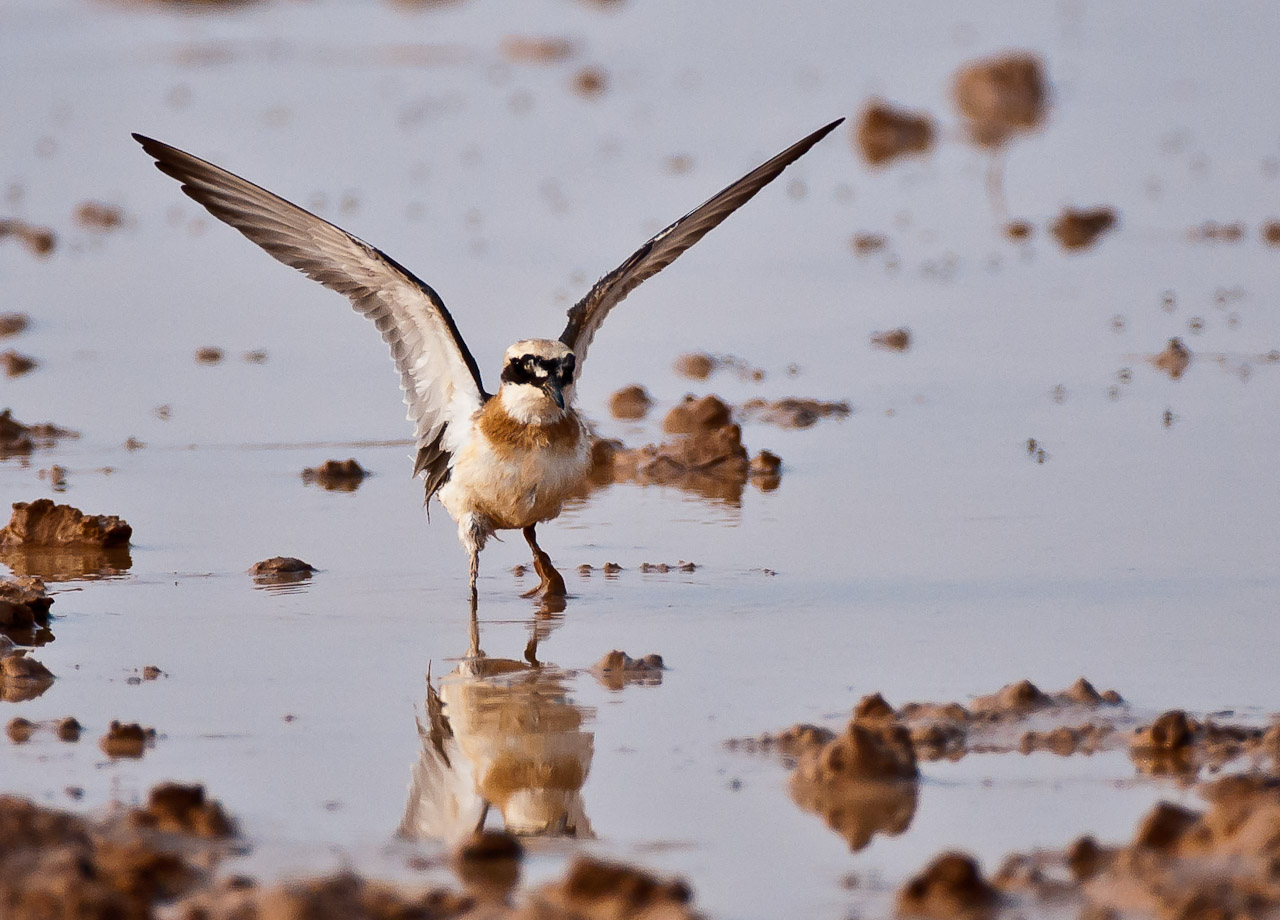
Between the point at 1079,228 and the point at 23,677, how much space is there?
10794 millimetres

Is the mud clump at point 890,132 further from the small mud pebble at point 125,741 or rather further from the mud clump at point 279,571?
the small mud pebble at point 125,741

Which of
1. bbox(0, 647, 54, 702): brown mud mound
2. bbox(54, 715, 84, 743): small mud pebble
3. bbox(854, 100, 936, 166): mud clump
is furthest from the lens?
bbox(854, 100, 936, 166): mud clump

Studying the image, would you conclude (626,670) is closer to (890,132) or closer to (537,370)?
(537,370)

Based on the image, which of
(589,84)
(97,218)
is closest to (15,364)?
(97,218)

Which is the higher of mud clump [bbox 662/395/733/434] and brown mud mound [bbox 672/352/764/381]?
brown mud mound [bbox 672/352/764/381]

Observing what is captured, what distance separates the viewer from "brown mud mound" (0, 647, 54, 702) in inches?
253

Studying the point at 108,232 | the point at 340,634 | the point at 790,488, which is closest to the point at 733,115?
the point at 108,232

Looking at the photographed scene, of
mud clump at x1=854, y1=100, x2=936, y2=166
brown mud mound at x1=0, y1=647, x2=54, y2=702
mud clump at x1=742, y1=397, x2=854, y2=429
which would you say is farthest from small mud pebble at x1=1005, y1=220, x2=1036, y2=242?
brown mud mound at x1=0, y1=647, x2=54, y2=702

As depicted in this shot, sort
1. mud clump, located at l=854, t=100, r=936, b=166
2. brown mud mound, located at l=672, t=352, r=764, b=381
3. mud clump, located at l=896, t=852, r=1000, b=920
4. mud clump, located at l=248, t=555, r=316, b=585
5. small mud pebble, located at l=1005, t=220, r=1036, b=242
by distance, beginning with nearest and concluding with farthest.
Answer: mud clump, located at l=896, t=852, r=1000, b=920
mud clump, located at l=248, t=555, r=316, b=585
brown mud mound, located at l=672, t=352, r=764, b=381
small mud pebble, located at l=1005, t=220, r=1036, b=242
mud clump, located at l=854, t=100, r=936, b=166

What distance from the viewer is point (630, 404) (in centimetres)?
1107

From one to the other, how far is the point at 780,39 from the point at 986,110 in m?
5.97

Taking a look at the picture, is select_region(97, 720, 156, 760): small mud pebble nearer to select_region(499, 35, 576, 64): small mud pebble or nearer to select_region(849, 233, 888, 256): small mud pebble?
select_region(849, 233, 888, 256): small mud pebble

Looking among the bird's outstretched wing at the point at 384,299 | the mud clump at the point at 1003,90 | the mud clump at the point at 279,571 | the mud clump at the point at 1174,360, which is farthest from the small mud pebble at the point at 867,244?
the mud clump at the point at 279,571

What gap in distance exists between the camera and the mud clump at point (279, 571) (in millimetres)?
7980
